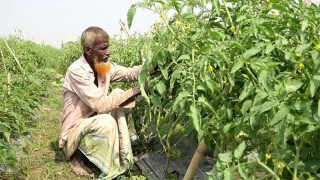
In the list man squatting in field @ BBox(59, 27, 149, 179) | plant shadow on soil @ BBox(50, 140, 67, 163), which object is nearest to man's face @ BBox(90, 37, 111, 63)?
man squatting in field @ BBox(59, 27, 149, 179)

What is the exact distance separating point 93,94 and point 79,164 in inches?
25.5

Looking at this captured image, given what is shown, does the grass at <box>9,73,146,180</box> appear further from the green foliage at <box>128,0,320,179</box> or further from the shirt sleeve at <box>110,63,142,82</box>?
the green foliage at <box>128,0,320,179</box>

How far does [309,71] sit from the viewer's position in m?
1.77

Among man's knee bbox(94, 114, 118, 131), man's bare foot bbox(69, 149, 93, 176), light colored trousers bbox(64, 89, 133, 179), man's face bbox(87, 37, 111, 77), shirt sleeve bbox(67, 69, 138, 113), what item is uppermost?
man's face bbox(87, 37, 111, 77)

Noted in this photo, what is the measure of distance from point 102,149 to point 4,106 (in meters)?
0.94

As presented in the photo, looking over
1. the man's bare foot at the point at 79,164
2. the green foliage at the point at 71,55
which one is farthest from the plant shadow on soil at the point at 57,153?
the green foliage at the point at 71,55

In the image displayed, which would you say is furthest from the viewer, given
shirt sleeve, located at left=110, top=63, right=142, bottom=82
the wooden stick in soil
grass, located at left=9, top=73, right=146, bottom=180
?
shirt sleeve, located at left=110, top=63, right=142, bottom=82

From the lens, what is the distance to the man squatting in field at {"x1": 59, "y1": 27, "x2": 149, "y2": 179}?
3.07 m

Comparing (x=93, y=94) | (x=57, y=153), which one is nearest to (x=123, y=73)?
(x=93, y=94)

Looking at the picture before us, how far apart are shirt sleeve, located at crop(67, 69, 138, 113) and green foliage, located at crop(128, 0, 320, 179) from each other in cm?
69

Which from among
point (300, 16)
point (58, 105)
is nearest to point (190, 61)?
point (300, 16)

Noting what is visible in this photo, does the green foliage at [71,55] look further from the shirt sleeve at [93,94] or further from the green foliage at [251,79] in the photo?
the green foliage at [251,79]

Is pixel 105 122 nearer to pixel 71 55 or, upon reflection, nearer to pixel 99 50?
pixel 99 50

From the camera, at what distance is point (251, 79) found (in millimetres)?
1896
